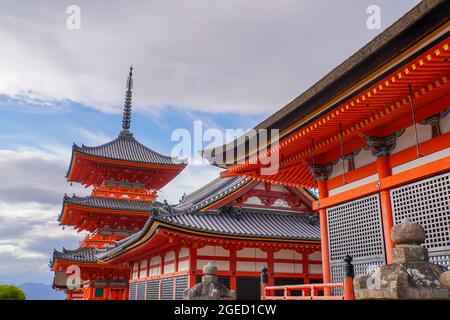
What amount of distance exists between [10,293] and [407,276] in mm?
24580

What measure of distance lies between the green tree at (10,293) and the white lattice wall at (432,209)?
22524 millimetres

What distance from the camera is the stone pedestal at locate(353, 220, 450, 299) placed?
4.77m

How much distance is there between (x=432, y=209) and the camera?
8609mm

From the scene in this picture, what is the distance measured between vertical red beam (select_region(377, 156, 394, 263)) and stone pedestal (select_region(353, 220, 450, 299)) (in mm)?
4379

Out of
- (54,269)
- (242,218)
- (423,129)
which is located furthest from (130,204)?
(423,129)

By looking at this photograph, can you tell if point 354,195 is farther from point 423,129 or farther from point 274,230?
point 274,230

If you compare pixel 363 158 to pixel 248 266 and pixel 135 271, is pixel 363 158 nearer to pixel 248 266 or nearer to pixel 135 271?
pixel 248 266

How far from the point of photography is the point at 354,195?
Result: 10758mm

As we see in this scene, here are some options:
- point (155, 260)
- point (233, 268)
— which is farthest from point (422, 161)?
point (155, 260)

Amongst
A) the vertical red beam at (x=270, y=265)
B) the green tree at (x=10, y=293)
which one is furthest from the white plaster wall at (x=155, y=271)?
the green tree at (x=10, y=293)

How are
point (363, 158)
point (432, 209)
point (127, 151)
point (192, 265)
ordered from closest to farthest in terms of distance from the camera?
point (432, 209) → point (363, 158) → point (192, 265) → point (127, 151)

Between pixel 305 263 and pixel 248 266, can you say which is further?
pixel 305 263

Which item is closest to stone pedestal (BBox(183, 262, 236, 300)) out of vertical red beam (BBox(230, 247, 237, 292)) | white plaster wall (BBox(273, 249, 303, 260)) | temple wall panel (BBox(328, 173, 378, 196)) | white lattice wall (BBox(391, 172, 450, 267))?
white lattice wall (BBox(391, 172, 450, 267))
